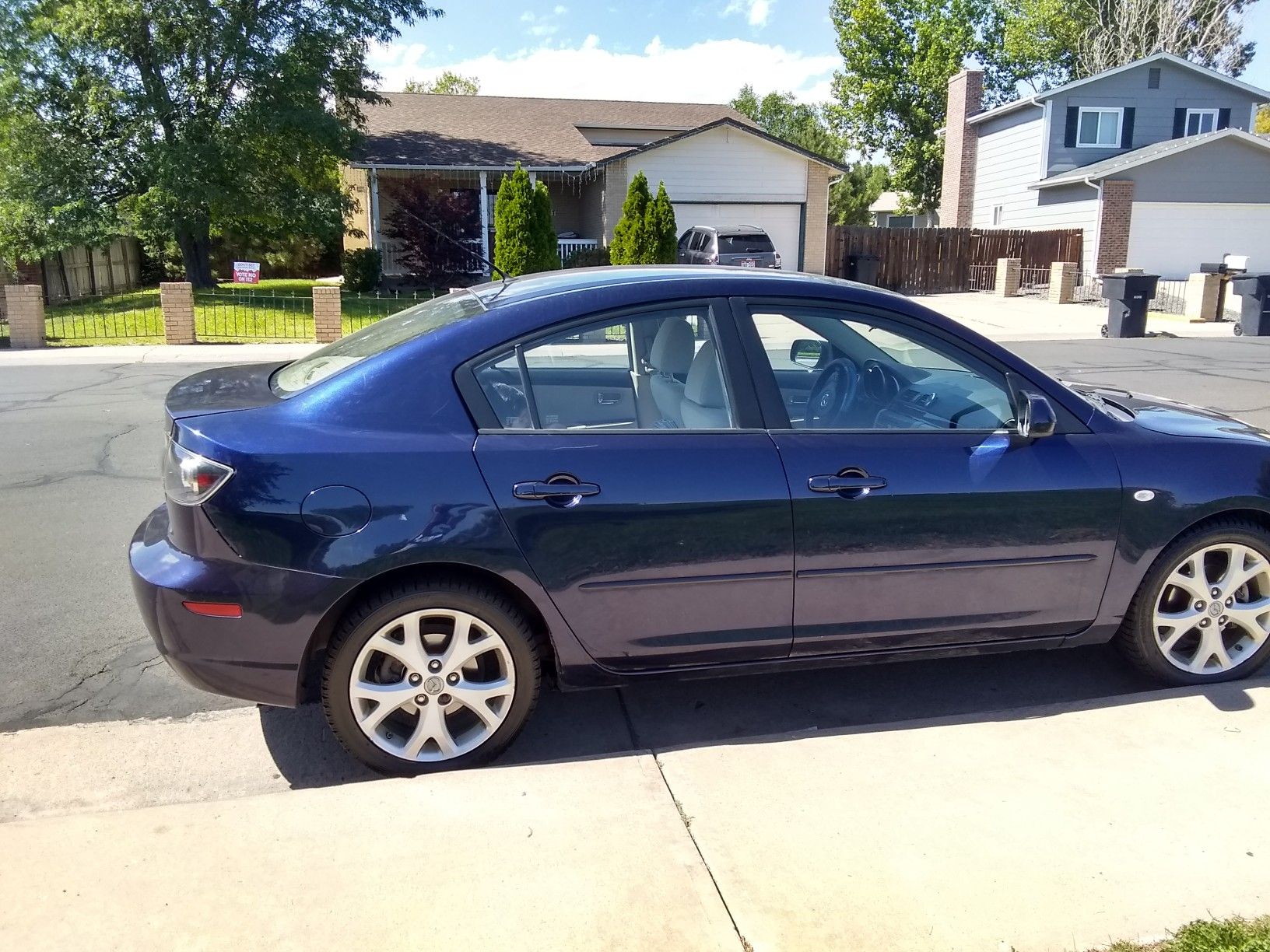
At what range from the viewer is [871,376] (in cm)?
405

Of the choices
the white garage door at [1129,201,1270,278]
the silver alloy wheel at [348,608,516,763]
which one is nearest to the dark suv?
the white garage door at [1129,201,1270,278]

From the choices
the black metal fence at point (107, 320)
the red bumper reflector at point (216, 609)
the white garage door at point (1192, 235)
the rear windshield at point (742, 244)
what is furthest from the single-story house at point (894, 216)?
the red bumper reflector at point (216, 609)

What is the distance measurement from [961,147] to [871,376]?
1435 inches

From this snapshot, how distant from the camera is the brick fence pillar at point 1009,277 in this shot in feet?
88.9

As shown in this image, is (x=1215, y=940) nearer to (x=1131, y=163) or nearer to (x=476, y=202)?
(x=476, y=202)

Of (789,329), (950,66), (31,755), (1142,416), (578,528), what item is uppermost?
(950,66)

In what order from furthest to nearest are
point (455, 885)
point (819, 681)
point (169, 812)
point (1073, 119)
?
point (1073, 119) < point (819, 681) < point (169, 812) < point (455, 885)

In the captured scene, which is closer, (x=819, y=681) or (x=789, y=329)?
(x=789, y=329)

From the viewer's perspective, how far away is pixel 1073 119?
31.2 metres

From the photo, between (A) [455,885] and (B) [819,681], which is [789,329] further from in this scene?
(A) [455,885]

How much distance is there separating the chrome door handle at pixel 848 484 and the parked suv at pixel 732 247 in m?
19.0

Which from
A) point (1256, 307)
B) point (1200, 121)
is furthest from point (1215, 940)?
point (1200, 121)

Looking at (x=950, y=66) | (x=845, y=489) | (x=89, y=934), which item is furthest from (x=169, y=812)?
(x=950, y=66)

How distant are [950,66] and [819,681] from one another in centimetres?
4451
